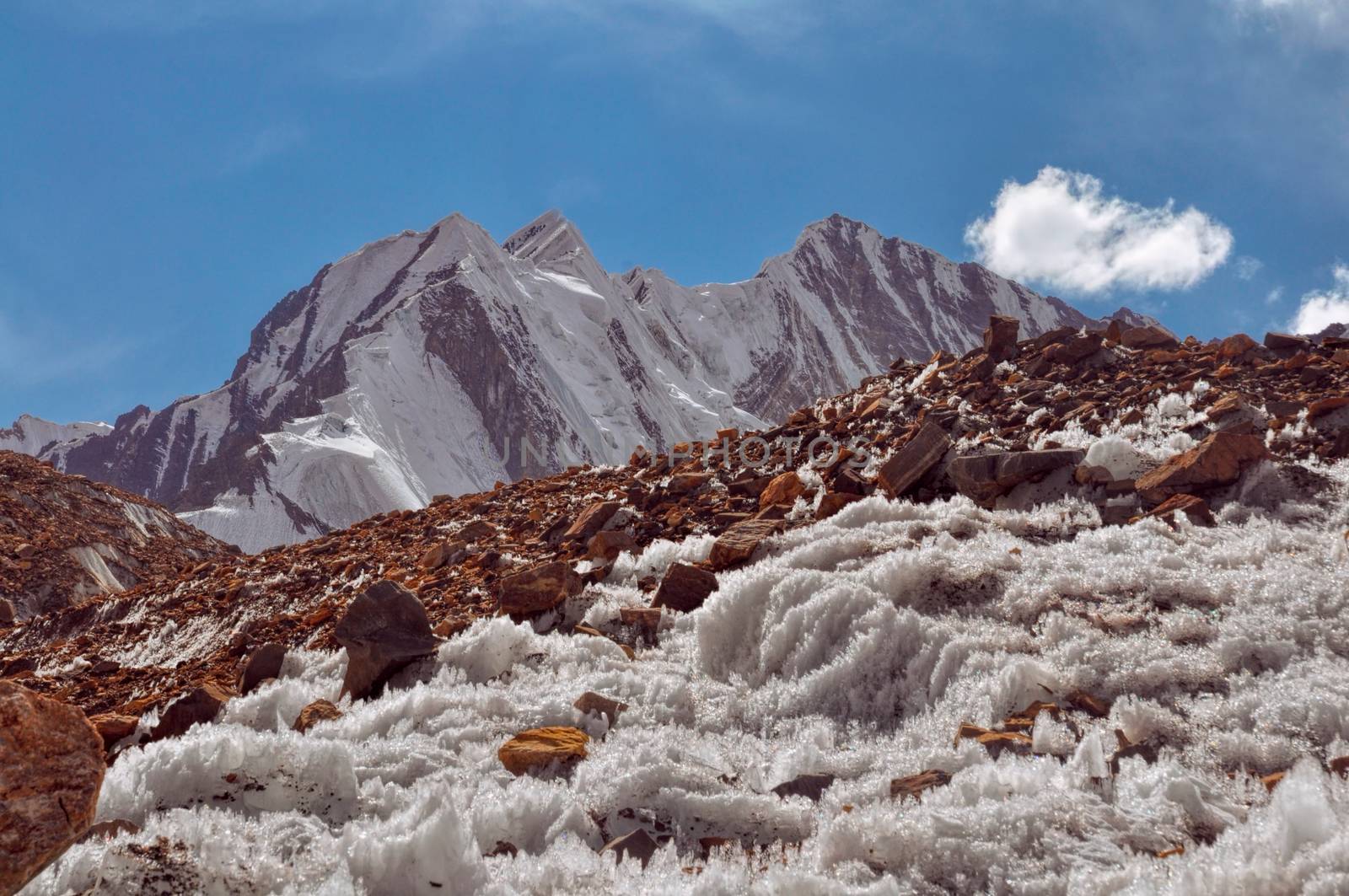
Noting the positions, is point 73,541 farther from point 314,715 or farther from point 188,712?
point 314,715

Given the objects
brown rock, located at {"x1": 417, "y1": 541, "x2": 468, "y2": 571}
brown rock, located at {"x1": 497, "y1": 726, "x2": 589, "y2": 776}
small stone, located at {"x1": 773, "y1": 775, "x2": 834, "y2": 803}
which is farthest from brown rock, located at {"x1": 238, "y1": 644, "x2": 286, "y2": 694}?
small stone, located at {"x1": 773, "y1": 775, "x2": 834, "y2": 803}

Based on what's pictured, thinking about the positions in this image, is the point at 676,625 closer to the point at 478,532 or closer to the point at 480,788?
the point at 480,788

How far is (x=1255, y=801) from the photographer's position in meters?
3.40

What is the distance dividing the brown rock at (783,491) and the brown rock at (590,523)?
6.13 ft

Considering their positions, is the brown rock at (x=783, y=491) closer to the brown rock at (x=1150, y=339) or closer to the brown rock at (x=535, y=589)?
the brown rock at (x=535, y=589)

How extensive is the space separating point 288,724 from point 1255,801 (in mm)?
5374

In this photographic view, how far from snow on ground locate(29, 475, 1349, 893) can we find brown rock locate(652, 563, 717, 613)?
0.69 ft

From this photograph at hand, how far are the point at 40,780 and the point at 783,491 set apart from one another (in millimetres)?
7334

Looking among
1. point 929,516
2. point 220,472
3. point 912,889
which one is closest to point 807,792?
point 912,889

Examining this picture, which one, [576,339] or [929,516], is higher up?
[576,339]

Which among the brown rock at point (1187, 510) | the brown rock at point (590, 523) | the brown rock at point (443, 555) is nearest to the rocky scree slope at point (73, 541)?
the brown rock at point (443, 555)

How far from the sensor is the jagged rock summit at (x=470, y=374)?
1901 inches

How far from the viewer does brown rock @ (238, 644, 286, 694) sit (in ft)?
20.2

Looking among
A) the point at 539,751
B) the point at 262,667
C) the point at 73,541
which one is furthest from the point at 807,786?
the point at 73,541
